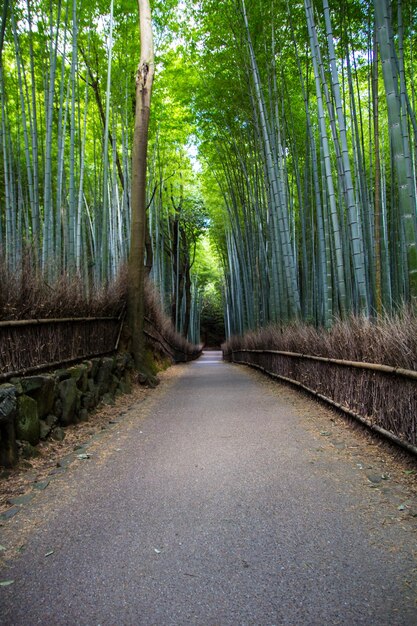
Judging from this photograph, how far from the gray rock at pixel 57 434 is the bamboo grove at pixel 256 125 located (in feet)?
4.44

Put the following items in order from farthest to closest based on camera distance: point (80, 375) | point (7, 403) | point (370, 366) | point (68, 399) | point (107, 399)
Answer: point (107, 399) < point (80, 375) < point (68, 399) < point (370, 366) < point (7, 403)

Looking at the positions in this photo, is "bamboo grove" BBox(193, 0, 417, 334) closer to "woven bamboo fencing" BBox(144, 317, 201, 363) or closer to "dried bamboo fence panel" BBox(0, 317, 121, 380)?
"woven bamboo fencing" BBox(144, 317, 201, 363)

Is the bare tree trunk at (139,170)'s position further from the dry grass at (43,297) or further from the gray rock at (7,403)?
the gray rock at (7,403)

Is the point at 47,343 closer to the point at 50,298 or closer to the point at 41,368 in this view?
the point at 41,368

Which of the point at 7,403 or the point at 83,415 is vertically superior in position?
the point at 7,403

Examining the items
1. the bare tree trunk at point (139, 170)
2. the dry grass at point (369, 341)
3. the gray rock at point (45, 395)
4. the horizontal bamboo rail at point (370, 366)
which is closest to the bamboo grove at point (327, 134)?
the dry grass at point (369, 341)

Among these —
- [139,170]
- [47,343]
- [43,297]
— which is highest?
[139,170]

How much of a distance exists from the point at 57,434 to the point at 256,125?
19.5ft

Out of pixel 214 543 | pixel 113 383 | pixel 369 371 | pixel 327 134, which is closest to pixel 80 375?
pixel 113 383

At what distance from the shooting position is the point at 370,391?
302 cm

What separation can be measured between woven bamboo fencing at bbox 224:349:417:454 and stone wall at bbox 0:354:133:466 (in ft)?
7.20

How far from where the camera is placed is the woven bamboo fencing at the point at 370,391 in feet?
7.91

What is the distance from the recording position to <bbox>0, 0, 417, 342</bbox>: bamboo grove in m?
4.45

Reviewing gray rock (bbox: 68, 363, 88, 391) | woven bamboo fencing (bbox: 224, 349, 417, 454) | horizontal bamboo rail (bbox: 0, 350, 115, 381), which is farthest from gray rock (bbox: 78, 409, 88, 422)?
woven bamboo fencing (bbox: 224, 349, 417, 454)
